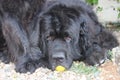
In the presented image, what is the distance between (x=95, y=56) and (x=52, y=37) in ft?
1.75

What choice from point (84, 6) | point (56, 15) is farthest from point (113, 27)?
point (56, 15)

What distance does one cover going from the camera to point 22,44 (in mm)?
4156

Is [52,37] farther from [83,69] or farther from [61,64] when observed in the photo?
[83,69]

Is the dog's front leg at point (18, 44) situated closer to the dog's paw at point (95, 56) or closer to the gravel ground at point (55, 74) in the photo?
the gravel ground at point (55, 74)

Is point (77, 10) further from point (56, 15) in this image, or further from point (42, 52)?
point (42, 52)

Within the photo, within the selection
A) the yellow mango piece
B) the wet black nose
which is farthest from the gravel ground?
the wet black nose

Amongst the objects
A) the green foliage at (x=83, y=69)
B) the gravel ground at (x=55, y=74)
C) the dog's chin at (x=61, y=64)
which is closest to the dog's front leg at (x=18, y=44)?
the gravel ground at (x=55, y=74)

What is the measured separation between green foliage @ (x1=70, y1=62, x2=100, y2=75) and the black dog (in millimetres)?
71

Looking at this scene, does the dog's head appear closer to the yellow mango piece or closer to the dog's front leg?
the yellow mango piece

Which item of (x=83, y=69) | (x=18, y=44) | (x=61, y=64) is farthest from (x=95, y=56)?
(x=18, y=44)

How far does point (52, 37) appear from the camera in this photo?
13.2ft

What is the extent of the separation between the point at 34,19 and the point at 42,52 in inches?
14.9

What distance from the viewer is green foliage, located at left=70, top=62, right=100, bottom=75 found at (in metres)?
4.02

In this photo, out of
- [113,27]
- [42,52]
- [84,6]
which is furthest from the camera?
[113,27]
